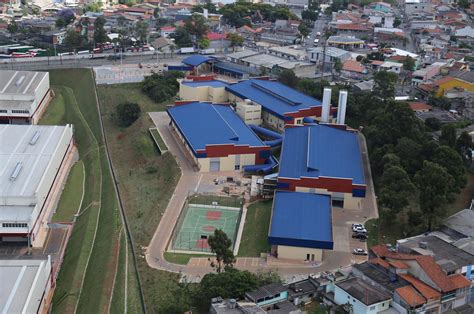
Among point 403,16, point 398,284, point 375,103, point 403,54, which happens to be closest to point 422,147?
point 375,103

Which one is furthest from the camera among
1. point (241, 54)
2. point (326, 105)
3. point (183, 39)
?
point (183, 39)

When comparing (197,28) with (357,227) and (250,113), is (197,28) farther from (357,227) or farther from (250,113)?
(357,227)

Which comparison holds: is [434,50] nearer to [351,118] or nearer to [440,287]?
[351,118]

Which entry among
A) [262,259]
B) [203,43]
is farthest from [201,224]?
[203,43]

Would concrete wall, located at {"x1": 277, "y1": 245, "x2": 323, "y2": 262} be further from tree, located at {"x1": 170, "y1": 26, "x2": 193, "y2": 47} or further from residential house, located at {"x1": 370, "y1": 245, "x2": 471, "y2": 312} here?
tree, located at {"x1": 170, "y1": 26, "x2": 193, "y2": 47}

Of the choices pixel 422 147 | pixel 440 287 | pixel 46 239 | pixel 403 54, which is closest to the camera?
pixel 440 287

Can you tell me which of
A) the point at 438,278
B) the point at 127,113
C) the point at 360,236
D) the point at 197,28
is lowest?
the point at 360,236

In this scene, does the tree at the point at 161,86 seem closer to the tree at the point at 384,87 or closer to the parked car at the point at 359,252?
the tree at the point at 384,87
